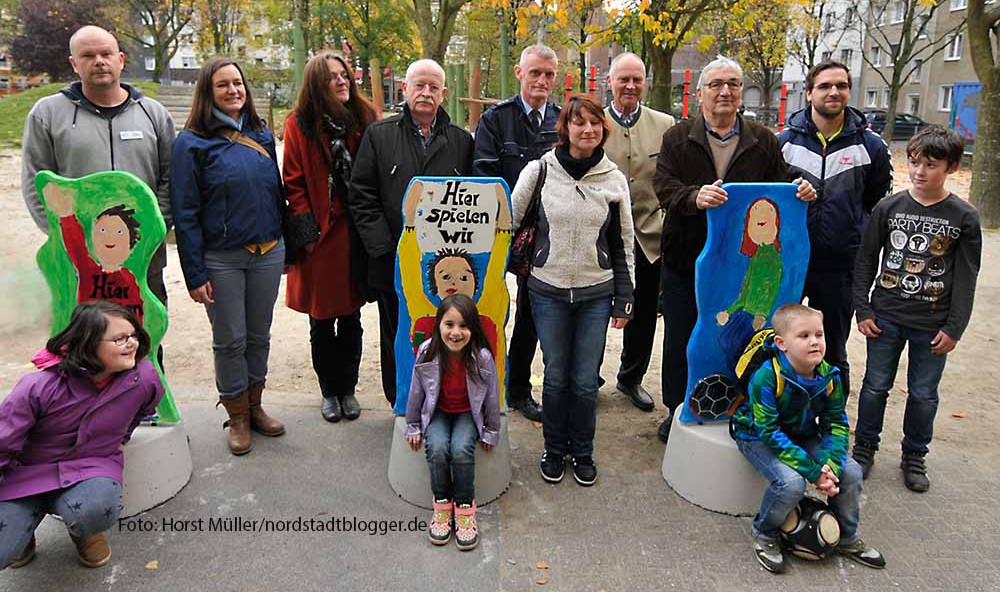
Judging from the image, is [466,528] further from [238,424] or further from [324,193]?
[324,193]

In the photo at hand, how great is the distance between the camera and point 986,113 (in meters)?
9.66

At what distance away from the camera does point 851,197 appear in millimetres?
3461

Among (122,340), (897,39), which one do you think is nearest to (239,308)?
(122,340)

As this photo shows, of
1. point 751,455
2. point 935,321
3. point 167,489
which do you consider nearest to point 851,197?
point 935,321

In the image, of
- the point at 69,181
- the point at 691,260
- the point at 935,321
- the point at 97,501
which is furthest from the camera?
the point at 691,260

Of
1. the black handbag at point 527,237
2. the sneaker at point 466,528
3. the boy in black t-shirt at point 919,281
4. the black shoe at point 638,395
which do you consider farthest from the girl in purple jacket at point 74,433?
the boy in black t-shirt at point 919,281

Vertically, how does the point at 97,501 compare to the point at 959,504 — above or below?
above

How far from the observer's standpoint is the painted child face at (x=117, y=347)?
276 centimetres

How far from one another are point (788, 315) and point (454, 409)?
4.77 ft

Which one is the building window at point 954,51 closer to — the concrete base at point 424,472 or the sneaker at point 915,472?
the sneaker at point 915,472

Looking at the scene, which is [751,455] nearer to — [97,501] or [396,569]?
[396,569]

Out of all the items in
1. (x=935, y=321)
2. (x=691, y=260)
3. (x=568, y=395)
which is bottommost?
(x=568, y=395)

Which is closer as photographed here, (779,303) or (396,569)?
(396,569)

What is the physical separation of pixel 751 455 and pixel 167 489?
2593 mm
